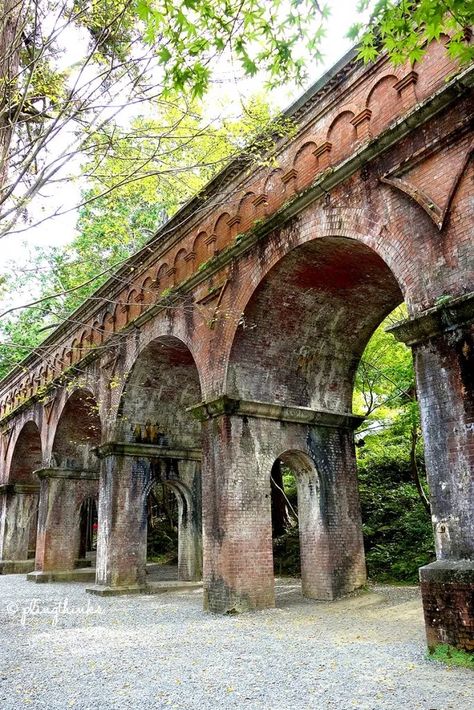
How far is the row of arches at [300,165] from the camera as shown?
8.02 meters

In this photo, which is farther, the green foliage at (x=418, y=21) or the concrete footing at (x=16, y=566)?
the concrete footing at (x=16, y=566)

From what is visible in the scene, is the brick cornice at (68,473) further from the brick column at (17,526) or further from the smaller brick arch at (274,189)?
the smaller brick arch at (274,189)

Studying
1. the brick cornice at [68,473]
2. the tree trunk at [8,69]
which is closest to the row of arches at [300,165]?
the tree trunk at [8,69]

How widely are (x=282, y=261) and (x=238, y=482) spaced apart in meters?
4.05

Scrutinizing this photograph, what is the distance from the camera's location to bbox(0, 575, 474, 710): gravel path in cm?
502

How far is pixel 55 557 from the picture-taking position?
57.9 ft

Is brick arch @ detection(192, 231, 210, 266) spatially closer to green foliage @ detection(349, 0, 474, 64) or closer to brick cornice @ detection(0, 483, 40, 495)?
green foliage @ detection(349, 0, 474, 64)

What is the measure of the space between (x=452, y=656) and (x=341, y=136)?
7577mm

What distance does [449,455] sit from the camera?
20.4 feet

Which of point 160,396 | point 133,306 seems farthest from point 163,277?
point 160,396

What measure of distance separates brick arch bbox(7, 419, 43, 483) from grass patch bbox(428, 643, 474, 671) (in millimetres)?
19322

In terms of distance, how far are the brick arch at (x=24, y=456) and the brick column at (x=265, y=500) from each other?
554 inches

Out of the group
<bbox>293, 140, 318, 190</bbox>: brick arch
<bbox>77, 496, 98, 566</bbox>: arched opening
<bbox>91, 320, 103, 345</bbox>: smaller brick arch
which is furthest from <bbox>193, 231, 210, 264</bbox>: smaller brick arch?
<bbox>77, 496, 98, 566</bbox>: arched opening

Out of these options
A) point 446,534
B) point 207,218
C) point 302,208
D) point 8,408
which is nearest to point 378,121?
point 302,208
